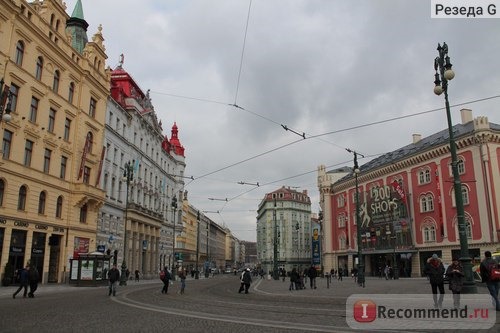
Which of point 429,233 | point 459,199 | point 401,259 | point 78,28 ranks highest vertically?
point 78,28

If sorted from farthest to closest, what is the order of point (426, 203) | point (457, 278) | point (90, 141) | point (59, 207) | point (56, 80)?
point (426, 203), point (90, 141), point (59, 207), point (56, 80), point (457, 278)

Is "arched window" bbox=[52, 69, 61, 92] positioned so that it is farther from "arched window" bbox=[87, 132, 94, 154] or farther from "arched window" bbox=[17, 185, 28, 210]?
"arched window" bbox=[17, 185, 28, 210]

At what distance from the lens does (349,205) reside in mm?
71812

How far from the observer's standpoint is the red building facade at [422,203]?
46156mm

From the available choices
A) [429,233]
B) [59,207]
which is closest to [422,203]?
[429,233]

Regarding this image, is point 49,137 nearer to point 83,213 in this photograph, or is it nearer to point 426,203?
point 83,213

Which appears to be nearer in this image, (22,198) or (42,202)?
(22,198)

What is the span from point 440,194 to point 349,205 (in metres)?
20.9

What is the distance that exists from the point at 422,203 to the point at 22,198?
145 feet

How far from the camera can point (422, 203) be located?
55031 mm

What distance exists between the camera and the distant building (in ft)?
433

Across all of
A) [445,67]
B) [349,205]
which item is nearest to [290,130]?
[445,67]

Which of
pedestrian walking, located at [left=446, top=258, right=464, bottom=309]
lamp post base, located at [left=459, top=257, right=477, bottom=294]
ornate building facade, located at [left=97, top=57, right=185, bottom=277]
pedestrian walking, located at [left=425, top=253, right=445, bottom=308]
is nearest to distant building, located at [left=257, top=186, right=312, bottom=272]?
ornate building facade, located at [left=97, top=57, right=185, bottom=277]

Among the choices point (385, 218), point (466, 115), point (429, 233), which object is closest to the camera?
point (429, 233)
